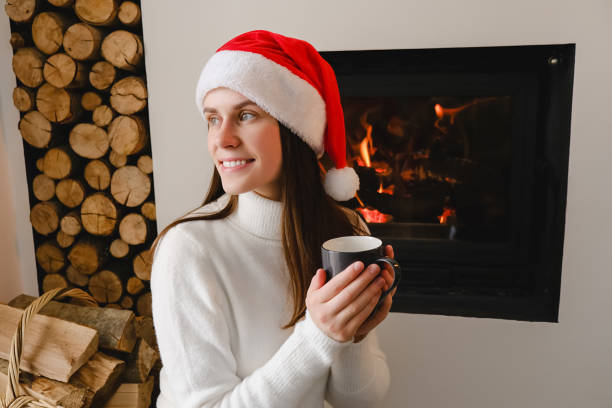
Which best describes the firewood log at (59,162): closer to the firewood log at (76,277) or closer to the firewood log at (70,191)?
the firewood log at (70,191)

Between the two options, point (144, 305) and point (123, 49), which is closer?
point (123, 49)

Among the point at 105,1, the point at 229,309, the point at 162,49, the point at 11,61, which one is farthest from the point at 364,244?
the point at 11,61

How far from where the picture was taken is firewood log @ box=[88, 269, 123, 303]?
1705 millimetres

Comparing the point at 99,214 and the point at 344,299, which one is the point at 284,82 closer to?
the point at 344,299

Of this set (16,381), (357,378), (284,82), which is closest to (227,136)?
(284,82)

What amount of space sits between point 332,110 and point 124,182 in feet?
3.51

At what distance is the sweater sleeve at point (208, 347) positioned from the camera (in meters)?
0.69

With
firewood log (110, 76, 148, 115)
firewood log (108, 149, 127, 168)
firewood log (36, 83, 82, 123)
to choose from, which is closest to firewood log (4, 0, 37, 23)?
firewood log (36, 83, 82, 123)

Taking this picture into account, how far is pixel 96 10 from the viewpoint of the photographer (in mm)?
1502

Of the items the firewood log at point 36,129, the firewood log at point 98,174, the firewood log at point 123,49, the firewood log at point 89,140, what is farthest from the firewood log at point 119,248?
the firewood log at point 123,49

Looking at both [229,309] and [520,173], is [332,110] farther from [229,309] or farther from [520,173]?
[520,173]

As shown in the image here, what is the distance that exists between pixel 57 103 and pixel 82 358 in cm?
93

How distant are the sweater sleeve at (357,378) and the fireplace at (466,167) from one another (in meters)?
0.71

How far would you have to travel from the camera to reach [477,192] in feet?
5.28
